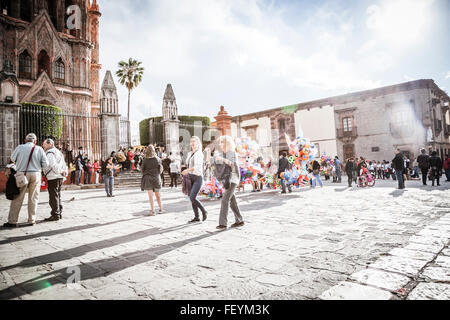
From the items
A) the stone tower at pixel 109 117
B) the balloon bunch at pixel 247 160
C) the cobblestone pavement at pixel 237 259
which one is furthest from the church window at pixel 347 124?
the cobblestone pavement at pixel 237 259

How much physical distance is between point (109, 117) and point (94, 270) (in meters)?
15.3

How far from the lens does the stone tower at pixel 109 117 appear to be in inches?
650

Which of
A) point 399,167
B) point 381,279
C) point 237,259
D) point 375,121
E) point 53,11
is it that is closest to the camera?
point 381,279

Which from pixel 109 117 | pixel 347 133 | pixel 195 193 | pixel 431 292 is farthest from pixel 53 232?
pixel 347 133

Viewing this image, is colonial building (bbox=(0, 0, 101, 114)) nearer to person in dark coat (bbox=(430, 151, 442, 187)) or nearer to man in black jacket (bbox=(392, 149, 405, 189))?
man in black jacket (bbox=(392, 149, 405, 189))

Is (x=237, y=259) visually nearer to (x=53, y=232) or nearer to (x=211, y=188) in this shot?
(x=53, y=232)

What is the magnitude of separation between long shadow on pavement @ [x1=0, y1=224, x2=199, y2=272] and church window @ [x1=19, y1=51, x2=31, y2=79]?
1016 inches

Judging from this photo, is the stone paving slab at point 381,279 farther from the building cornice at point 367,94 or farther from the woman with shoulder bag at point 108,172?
the building cornice at point 367,94

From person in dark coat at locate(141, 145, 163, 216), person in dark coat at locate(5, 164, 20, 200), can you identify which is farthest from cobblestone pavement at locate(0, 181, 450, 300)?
person in dark coat at locate(141, 145, 163, 216)

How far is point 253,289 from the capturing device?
2502mm

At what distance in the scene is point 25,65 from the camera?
23438 mm

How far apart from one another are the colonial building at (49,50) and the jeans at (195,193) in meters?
23.7

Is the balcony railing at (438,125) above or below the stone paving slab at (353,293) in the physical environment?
above

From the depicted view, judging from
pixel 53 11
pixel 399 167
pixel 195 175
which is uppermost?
pixel 53 11
